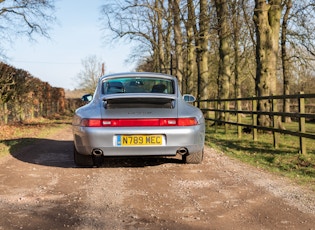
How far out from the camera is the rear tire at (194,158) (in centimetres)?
635

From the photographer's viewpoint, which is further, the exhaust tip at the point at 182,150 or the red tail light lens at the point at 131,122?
the exhaust tip at the point at 182,150

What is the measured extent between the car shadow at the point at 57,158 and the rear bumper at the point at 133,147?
2.95 feet

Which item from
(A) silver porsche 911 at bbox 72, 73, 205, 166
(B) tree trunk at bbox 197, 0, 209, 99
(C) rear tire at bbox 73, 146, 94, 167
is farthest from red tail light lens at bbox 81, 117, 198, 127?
(B) tree trunk at bbox 197, 0, 209, 99

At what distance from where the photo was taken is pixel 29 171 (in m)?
6.09

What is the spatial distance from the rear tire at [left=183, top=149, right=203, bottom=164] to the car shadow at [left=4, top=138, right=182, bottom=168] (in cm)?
31

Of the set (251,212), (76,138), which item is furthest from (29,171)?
(251,212)

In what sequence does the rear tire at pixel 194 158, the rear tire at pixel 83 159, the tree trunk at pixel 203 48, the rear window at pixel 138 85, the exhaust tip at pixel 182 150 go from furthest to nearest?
the tree trunk at pixel 203 48 < the rear window at pixel 138 85 < the rear tire at pixel 194 158 < the rear tire at pixel 83 159 < the exhaust tip at pixel 182 150

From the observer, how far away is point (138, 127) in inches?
220

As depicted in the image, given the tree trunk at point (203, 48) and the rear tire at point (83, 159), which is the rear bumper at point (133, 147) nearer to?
the rear tire at point (83, 159)

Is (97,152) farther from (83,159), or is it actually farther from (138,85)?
(138,85)

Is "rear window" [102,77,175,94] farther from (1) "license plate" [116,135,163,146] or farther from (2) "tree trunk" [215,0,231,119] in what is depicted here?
(2) "tree trunk" [215,0,231,119]

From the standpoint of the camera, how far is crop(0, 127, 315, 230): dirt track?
3.49m

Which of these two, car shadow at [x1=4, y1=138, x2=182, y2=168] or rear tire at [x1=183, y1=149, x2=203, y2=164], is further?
car shadow at [x1=4, y1=138, x2=182, y2=168]

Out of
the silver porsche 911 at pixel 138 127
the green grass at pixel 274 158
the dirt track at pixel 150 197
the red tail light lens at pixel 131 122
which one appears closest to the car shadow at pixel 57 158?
the dirt track at pixel 150 197
